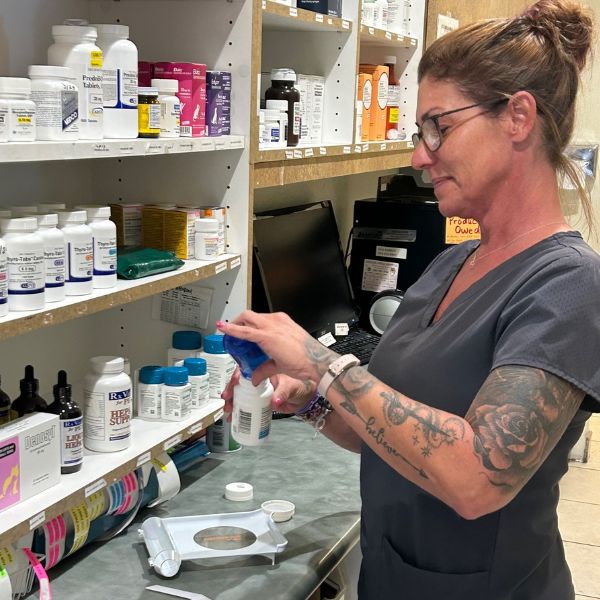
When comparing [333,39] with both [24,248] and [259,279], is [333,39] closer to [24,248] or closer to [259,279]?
[259,279]

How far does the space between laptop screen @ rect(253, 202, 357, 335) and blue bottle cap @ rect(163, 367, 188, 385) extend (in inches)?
33.7

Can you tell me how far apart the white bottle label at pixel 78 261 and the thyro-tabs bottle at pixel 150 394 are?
0.44m

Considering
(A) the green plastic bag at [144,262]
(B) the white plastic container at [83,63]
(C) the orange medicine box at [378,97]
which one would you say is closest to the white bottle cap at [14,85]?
(B) the white plastic container at [83,63]

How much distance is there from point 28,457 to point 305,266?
5.77ft

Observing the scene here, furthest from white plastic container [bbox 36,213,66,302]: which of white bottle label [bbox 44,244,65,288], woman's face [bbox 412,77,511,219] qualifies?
woman's face [bbox 412,77,511,219]

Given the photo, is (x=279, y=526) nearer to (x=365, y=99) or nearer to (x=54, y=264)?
(x=54, y=264)

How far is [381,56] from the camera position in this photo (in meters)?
3.35

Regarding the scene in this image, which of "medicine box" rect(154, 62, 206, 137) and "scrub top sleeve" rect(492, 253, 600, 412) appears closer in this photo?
"scrub top sleeve" rect(492, 253, 600, 412)

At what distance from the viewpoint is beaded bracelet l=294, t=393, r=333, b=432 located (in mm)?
1729

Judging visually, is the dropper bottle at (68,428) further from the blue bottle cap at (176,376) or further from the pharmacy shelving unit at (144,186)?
the blue bottle cap at (176,376)

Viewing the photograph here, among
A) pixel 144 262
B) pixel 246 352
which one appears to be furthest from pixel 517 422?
pixel 144 262

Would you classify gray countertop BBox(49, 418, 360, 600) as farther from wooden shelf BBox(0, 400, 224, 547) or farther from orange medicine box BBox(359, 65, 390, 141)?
orange medicine box BBox(359, 65, 390, 141)

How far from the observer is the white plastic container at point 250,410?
1.64m

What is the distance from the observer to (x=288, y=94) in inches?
95.0
